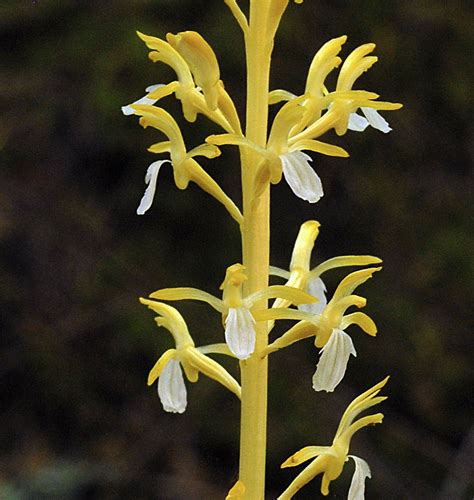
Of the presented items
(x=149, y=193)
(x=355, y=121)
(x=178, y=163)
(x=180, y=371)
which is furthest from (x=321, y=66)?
(x=180, y=371)

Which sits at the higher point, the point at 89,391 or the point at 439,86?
the point at 439,86

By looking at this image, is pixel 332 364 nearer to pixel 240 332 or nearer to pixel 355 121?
pixel 240 332

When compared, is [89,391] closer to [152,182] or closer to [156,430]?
[156,430]

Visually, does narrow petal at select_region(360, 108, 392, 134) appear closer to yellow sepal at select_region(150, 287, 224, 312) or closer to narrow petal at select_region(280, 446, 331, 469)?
yellow sepal at select_region(150, 287, 224, 312)

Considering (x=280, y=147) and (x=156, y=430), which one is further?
(x=156, y=430)

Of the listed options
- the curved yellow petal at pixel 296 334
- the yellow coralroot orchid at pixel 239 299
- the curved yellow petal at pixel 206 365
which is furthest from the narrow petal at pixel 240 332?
the curved yellow petal at pixel 206 365

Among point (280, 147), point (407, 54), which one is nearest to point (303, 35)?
point (407, 54)
